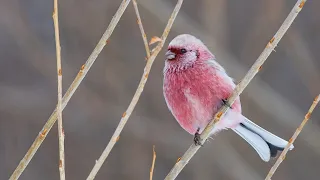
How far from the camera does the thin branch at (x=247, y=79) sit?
4.22 ft

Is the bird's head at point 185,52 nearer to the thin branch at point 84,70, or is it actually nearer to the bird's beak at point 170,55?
the bird's beak at point 170,55

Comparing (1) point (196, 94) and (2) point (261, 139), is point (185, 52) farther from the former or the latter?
(2) point (261, 139)

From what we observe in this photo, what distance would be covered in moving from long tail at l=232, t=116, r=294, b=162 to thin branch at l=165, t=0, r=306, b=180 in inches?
7.6

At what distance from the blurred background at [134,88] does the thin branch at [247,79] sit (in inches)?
104

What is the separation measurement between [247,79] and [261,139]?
0.33 m

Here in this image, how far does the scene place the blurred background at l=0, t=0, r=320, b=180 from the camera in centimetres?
412

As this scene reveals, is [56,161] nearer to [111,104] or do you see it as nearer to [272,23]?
[111,104]

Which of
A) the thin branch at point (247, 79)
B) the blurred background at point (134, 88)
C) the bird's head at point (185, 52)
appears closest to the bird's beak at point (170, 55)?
the bird's head at point (185, 52)

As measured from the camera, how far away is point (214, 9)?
13.5 feet

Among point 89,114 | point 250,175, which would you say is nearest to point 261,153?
point 250,175

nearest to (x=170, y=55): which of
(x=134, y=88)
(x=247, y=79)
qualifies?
(x=247, y=79)

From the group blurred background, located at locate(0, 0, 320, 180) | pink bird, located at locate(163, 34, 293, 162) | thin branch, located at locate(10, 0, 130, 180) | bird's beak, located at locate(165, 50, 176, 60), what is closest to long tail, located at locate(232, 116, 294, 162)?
pink bird, located at locate(163, 34, 293, 162)

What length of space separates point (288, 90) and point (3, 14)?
205cm

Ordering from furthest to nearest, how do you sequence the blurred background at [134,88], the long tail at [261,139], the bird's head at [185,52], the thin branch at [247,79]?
the blurred background at [134,88]
the long tail at [261,139]
the bird's head at [185,52]
the thin branch at [247,79]
